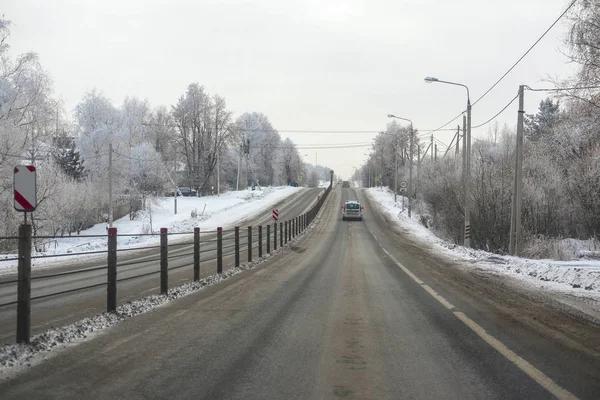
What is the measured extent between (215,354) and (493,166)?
24.1 m

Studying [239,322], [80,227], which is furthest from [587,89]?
[80,227]

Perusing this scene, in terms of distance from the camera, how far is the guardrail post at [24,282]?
5.45m

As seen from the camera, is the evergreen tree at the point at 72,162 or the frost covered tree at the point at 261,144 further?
the frost covered tree at the point at 261,144

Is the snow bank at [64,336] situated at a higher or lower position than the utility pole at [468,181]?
lower

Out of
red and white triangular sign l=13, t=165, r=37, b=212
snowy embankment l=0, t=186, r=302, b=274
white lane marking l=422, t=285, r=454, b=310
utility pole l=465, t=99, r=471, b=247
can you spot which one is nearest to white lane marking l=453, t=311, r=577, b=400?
white lane marking l=422, t=285, r=454, b=310

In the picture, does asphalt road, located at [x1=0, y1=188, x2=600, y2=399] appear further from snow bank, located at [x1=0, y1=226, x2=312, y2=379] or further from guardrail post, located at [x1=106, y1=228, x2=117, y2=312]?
guardrail post, located at [x1=106, y1=228, x2=117, y2=312]

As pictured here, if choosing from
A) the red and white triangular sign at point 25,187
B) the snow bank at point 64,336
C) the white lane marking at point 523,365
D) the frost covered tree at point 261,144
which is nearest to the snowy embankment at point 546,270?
the white lane marking at point 523,365

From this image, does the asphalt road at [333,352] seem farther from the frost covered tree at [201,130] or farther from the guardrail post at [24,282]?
the frost covered tree at [201,130]

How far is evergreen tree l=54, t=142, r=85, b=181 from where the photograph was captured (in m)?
49.5

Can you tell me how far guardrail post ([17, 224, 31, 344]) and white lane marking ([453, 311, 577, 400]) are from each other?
17.8ft

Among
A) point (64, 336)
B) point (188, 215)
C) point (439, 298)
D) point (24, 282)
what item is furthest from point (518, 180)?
point (188, 215)

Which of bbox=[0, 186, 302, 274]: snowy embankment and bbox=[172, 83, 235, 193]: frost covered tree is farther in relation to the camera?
bbox=[172, 83, 235, 193]: frost covered tree

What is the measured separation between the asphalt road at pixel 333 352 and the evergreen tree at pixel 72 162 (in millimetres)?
46336

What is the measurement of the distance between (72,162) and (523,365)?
176 feet
